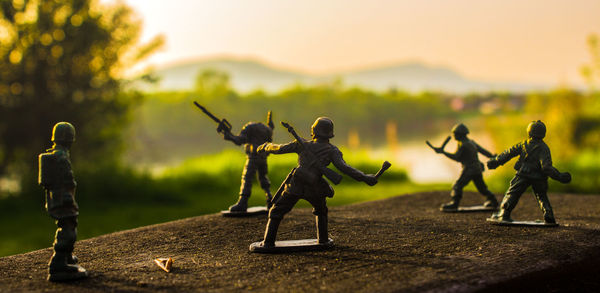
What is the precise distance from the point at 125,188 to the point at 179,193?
1463 mm

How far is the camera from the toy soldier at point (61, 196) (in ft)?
17.1

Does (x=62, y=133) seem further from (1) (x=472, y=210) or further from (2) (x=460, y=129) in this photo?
(1) (x=472, y=210)

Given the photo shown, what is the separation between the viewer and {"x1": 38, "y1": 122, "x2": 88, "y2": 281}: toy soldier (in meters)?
5.21

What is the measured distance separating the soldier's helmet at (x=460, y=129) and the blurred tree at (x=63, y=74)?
12.3 metres

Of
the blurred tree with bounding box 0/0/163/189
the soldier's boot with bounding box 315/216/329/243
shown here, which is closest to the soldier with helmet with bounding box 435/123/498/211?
the soldier's boot with bounding box 315/216/329/243

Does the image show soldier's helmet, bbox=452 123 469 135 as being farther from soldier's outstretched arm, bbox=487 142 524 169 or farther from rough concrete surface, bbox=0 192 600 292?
rough concrete surface, bbox=0 192 600 292

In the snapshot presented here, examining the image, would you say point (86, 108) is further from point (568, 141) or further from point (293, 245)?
point (568, 141)

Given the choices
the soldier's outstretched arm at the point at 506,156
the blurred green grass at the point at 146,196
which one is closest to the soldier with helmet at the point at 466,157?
the soldier's outstretched arm at the point at 506,156

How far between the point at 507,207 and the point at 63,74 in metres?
14.4

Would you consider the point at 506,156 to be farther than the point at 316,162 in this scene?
Yes

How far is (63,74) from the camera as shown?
1681 centimetres

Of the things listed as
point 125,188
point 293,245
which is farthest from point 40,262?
point 125,188

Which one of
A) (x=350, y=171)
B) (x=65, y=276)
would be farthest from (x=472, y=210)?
(x=65, y=276)

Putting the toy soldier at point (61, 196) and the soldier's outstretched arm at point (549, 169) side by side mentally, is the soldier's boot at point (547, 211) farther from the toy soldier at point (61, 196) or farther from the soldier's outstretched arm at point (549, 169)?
the toy soldier at point (61, 196)
